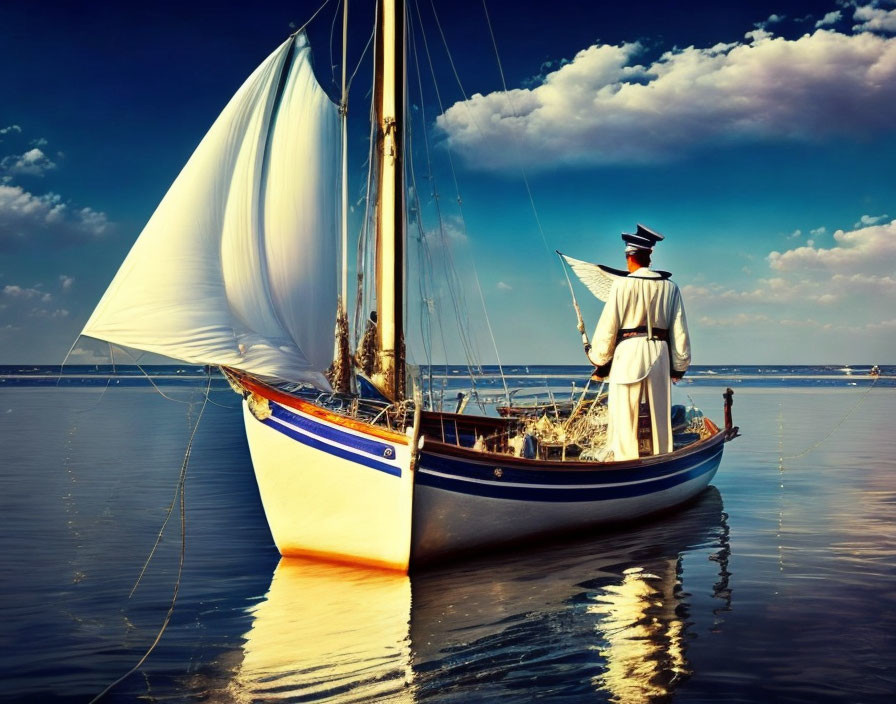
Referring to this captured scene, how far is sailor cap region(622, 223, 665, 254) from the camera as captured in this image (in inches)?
489

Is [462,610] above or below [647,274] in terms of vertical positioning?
below

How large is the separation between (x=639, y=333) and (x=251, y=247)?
19.5ft

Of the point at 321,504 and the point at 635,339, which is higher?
the point at 635,339

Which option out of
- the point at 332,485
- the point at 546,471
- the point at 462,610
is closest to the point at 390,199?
the point at 332,485

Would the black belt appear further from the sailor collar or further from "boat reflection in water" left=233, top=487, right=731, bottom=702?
"boat reflection in water" left=233, top=487, right=731, bottom=702

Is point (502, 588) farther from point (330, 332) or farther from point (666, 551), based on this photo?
point (330, 332)

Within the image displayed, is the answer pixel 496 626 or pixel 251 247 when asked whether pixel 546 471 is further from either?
pixel 251 247

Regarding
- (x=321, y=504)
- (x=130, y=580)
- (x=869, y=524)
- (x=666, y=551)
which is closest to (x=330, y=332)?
(x=321, y=504)

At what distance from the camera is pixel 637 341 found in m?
12.3

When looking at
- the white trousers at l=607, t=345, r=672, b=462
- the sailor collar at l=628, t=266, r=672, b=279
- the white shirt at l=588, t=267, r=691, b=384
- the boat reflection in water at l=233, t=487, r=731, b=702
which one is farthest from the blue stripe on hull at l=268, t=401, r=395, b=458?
the sailor collar at l=628, t=266, r=672, b=279

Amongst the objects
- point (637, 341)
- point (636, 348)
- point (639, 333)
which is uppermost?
point (639, 333)

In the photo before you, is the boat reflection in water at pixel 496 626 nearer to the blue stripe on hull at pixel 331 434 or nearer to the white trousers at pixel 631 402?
the white trousers at pixel 631 402

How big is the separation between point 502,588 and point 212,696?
158 inches

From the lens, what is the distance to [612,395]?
12531mm
